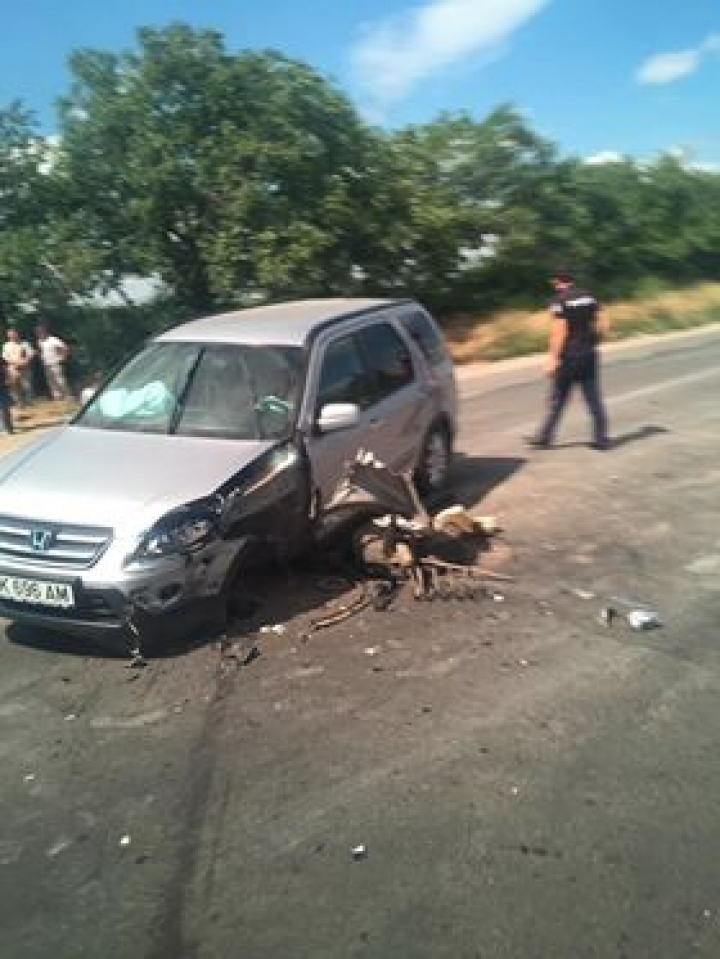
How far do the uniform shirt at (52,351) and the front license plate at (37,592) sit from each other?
15986 mm

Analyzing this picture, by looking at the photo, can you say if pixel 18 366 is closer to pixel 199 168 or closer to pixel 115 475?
pixel 199 168

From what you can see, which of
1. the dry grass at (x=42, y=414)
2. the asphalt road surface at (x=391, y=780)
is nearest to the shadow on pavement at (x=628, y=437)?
the asphalt road surface at (x=391, y=780)

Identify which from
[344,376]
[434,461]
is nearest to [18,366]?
[434,461]

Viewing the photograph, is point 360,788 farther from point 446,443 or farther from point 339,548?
point 446,443

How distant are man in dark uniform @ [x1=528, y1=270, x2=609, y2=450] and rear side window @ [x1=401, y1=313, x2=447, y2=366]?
1.73 m

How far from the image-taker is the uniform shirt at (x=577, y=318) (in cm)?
1089

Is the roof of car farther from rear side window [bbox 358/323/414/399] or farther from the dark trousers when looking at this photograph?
the dark trousers

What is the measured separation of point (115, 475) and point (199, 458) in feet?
1.60

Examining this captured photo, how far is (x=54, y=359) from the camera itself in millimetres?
21094

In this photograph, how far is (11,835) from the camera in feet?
14.1

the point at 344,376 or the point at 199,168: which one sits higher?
the point at 199,168

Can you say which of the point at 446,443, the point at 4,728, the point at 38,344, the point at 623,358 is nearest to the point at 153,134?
the point at 38,344

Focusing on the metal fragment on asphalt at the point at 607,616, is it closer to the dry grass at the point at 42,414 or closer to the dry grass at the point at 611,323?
the dry grass at the point at 42,414

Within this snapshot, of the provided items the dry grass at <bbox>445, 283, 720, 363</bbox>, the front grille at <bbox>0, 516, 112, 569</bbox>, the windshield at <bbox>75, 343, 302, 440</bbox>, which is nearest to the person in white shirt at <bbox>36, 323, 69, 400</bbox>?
the dry grass at <bbox>445, 283, 720, 363</bbox>
